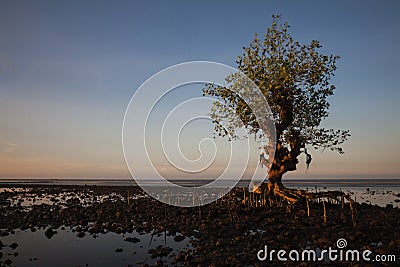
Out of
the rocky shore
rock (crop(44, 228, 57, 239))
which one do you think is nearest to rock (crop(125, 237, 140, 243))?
the rocky shore

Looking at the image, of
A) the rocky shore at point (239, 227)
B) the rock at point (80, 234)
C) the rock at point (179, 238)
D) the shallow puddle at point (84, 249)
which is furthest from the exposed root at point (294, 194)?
the rock at point (80, 234)

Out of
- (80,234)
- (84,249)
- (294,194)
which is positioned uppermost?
(294,194)

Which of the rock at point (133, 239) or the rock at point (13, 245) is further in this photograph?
the rock at point (133, 239)

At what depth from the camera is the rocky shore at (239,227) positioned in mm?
15281

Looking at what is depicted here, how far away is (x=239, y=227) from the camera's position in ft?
69.9

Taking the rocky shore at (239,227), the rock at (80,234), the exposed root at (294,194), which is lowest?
the rock at (80,234)

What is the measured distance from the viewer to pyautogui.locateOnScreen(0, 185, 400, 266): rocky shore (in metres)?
15.3

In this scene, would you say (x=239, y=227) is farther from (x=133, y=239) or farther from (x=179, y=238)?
(x=133, y=239)

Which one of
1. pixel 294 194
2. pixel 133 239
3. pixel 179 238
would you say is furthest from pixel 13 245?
pixel 294 194

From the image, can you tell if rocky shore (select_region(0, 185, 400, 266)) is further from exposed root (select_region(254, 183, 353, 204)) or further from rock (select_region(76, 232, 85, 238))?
exposed root (select_region(254, 183, 353, 204))

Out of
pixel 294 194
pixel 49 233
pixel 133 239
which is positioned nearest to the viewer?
pixel 133 239

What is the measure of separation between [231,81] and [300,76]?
19.4 feet

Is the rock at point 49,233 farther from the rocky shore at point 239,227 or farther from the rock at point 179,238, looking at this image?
the rock at point 179,238

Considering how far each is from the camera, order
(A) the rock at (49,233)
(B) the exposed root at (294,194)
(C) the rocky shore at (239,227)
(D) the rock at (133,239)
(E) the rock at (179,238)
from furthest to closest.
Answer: (B) the exposed root at (294,194) → (A) the rock at (49,233) → (D) the rock at (133,239) → (E) the rock at (179,238) → (C) the rocky shore at (239,227)
